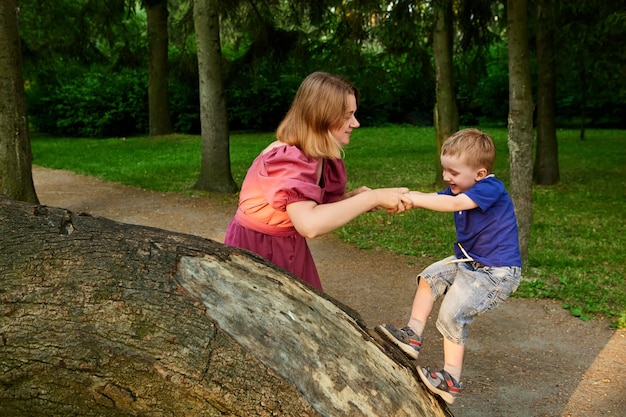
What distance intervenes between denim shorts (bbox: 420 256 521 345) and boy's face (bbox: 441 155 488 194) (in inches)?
14.2

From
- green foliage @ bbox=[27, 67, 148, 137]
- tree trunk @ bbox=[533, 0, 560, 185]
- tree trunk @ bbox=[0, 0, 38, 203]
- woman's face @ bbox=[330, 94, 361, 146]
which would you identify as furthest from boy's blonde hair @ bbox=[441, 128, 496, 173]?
green foliage @ bbox=[27, 67, 148, 137]

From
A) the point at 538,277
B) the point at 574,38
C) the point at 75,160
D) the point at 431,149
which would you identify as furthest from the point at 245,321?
the point at 431,149

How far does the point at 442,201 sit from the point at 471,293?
1.55ft

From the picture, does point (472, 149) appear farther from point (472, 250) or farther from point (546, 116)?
point (546, 116)

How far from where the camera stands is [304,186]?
266cm

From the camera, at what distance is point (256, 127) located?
2702 centimetres

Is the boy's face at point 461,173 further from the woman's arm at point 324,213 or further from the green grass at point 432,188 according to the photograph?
the green grass at point 432,188

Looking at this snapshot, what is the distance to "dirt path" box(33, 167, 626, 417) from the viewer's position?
185 inches

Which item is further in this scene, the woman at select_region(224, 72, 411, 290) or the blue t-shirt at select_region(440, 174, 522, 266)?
the blue t-shirt at select_region(440, 174, 522, 266)

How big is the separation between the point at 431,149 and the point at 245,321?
61.9 ft

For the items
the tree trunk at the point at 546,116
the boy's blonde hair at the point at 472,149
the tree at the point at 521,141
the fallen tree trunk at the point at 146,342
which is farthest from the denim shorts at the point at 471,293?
the tree trunk at the point at 546,116

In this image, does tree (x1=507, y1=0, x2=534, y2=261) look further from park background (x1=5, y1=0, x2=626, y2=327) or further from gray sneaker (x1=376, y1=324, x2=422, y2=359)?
gray sneaker (x1=376, y1=324, x2=422, y2=359)

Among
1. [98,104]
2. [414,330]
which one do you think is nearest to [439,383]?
[414,330]

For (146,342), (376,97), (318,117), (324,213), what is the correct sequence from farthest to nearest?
(376,97) < (318,117) < (324,213) < (146,342)
